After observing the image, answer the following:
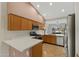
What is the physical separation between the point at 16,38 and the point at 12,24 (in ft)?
0.91

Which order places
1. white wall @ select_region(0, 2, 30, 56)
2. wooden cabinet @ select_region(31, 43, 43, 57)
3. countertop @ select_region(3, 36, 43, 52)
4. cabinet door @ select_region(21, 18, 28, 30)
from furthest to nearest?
wooden cabinet @ select_region(31, 43, 43, 57)
cabinet door @ select_region(21, 18, 28, 30)
countertop @ select_region(3, 36, 43, 52)
white wall @ select_region(0, 2, 30, 56)

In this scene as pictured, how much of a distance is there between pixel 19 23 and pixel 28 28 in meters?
0.19

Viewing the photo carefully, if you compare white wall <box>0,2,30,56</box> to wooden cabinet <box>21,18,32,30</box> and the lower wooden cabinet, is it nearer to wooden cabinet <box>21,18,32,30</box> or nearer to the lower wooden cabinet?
the lower wooden cabinet

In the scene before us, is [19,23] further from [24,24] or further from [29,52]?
[29,52]

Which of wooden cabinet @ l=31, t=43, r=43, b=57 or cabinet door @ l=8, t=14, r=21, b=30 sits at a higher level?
cabinet door @ l=8, t=14, r=21, b=30

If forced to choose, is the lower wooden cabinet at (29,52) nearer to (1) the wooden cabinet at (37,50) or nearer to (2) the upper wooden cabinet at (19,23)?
(1) the wooden cabinet at (37,50)

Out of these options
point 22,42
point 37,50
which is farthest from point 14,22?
point 37,50

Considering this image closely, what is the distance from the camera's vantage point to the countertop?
6.03 feet

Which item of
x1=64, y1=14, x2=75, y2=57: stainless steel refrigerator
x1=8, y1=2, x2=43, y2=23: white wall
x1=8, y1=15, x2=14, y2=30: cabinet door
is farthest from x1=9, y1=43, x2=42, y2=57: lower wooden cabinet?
x1=64, y1=14, x2=75, y2=57: stainless steel refrigerator

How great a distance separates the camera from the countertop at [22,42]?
1.84m

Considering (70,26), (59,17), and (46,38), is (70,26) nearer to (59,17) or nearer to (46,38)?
(59,17)

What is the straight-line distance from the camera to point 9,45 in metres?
1.90

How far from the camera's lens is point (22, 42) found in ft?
6.74

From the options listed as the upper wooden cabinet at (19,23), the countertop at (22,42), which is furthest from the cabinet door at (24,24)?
the countertop at (22,42)
